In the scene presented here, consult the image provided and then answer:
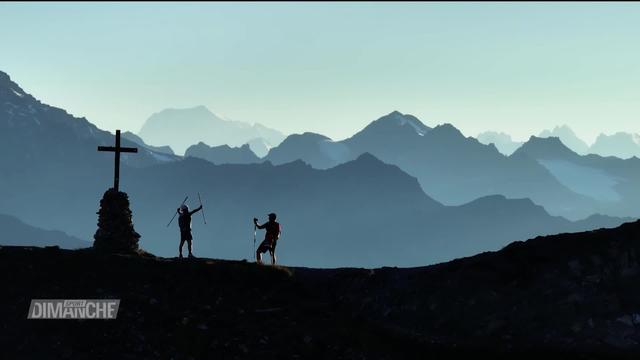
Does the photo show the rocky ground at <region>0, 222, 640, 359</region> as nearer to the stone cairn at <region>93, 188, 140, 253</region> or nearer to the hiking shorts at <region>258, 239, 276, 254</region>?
the hiking shorts at <region>258, 239, 276, 254</region>

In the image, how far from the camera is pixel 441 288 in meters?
33.7

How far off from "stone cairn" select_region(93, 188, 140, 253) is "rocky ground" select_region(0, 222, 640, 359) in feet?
4.60

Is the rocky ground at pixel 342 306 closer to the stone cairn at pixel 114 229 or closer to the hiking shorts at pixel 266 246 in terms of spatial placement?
the hiking shorts at pixel 266 246

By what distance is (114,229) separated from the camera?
37.6m

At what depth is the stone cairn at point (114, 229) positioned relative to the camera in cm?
3744

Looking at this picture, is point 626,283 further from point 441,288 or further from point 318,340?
point 318,340

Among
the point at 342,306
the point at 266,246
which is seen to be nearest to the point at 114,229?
the point at 266,246

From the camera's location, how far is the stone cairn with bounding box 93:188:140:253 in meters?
37.4

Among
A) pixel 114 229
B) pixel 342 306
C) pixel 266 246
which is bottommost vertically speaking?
pixel 342 306

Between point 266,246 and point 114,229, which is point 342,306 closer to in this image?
point 266,246

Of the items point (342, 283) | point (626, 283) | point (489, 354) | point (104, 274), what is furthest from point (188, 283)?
point (626, 283)

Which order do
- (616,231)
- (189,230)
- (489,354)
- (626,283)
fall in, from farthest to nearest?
(189,230) → (616,231) → (626,283) → (489,354)

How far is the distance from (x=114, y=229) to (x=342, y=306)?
11294 millimetres

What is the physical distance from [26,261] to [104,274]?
347cm
